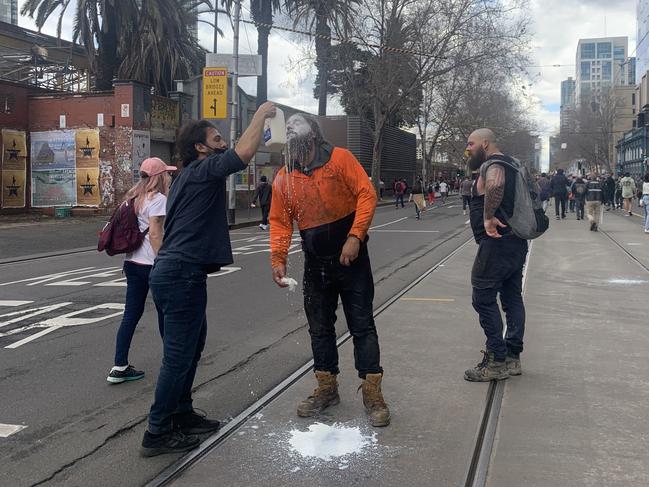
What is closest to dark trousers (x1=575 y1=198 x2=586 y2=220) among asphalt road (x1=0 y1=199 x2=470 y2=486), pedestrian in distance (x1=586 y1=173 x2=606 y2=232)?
pedestrian in distance (x1=586 y1=173 x2=606 y2=232)

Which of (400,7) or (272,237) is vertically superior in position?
(400,7)

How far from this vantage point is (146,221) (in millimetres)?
4930

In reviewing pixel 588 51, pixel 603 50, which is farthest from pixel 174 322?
pixel 603 50

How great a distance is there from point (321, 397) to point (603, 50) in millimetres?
172103

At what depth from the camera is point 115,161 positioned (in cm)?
2425

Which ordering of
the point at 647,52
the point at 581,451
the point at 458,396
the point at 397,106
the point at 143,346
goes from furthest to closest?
the point at 647,52 < the point at 397,106 < the point at 143,346 < the point at 458,396 < the point at 581,451

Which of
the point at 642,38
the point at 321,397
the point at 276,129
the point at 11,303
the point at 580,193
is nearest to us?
the point at 276,129

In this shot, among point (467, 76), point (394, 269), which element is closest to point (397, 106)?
point (467, 76)

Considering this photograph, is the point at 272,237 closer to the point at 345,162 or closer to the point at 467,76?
the point at 345,162

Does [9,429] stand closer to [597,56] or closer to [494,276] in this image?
[494,276]

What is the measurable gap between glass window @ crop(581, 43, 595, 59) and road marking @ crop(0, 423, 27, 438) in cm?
16964

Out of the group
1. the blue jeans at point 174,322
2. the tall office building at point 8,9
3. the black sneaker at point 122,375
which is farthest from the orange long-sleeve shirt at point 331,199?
the tall office building at point 8,9

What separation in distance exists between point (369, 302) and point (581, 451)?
1.42 metres

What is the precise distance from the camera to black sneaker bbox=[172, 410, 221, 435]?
3.83 m
